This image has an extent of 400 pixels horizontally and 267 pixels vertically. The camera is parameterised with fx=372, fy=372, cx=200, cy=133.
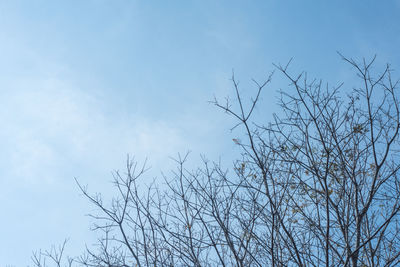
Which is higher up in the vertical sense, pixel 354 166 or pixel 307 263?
pixel 354 166

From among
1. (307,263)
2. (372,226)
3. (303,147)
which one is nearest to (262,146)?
(303,147)

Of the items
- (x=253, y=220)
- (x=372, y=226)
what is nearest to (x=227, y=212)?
(x=253, y=220)

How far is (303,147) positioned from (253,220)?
1270 mm

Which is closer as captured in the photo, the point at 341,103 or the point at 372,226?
the point at 341,103

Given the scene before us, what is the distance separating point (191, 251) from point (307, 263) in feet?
5.49

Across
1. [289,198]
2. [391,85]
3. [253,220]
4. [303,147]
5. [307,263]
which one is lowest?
[307,263]

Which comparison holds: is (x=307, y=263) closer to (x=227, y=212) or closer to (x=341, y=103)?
(x=227, y=212)

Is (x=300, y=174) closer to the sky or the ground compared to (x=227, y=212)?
closer to the sky

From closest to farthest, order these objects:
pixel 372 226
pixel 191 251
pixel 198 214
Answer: pixel 191 251 < pixel 198 214 < pixel 372 226

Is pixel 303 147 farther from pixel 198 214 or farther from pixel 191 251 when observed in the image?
pixel 191 251

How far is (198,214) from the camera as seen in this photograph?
16.7 feet

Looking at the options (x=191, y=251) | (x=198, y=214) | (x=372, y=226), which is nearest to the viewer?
(x=191, y=251)

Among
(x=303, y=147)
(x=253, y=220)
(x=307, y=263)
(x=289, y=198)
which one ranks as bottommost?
(x=307, y=263)

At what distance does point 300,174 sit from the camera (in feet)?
17.3
